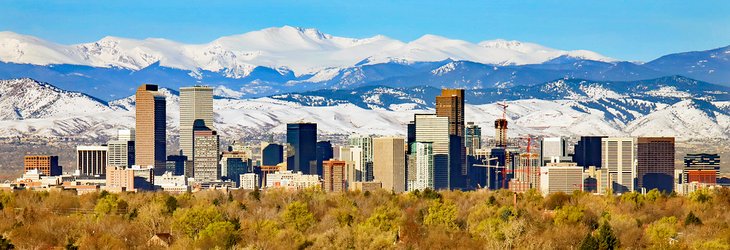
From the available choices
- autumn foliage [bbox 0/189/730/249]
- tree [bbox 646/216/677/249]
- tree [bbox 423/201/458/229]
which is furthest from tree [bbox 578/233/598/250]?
tree [bbox 423/201/458/229]

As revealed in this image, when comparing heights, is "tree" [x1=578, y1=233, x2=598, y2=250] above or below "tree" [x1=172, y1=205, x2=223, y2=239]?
below

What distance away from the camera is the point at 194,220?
260 ft

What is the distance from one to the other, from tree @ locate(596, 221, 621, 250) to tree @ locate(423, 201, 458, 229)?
11.9m

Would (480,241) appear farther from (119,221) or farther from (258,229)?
(119,221)

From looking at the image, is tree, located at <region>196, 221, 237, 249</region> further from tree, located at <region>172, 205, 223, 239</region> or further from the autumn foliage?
tree, located at <region>172, 205, 223, 239</region>

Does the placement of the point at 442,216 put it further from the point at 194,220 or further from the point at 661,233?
the point at 661,233

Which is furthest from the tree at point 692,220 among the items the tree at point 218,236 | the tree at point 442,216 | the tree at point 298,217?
the tree at point 218,236

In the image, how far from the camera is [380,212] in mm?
86750

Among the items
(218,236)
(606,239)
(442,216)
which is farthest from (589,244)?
(442,216)

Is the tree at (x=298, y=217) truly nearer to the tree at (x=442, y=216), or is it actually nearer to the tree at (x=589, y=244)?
the tree at (x=442, y=216)

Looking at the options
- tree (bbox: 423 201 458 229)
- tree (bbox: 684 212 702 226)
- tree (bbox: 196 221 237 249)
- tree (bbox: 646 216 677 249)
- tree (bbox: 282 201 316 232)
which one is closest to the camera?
tree (bbox: 196 221 237 249)

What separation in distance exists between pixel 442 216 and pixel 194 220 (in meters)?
15.8

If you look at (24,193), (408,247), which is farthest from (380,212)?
(24,193)

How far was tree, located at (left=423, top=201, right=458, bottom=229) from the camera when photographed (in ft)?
281
